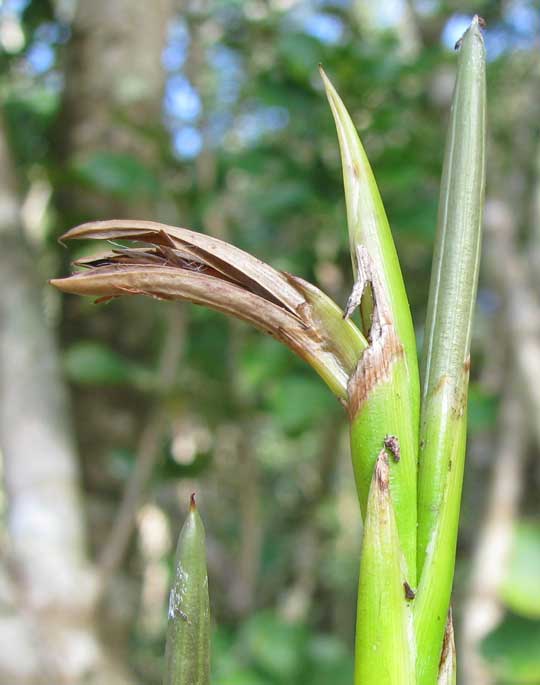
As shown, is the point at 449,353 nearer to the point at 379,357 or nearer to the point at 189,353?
the point at 379,357

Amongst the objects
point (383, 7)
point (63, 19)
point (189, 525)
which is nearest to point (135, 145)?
point (63, 19)

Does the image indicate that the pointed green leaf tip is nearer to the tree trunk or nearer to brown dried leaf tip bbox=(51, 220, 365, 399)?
brown dried leaf tip bbox=(51, 220, 365, 399)

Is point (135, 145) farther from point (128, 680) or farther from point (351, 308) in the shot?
point (351, 308)

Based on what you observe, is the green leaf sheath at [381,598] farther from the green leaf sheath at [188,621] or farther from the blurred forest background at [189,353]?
the blurred forest background at [189,353]

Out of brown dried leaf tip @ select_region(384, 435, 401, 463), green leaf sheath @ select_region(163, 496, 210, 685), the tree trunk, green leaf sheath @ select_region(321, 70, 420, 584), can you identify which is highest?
the tree trunk

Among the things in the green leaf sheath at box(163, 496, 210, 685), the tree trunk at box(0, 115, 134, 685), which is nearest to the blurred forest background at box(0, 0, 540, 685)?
the tree trunk at box(0, 115, 134, 685)

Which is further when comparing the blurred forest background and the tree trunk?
the blurred forest background

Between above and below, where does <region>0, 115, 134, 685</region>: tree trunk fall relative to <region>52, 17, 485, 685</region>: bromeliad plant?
above

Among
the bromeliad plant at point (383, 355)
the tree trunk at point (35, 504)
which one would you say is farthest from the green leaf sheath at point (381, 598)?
the tree trunk at point (35, 504)

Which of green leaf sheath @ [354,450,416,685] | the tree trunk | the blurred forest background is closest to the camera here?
green leaf sheath @ [354,450,416,685]
